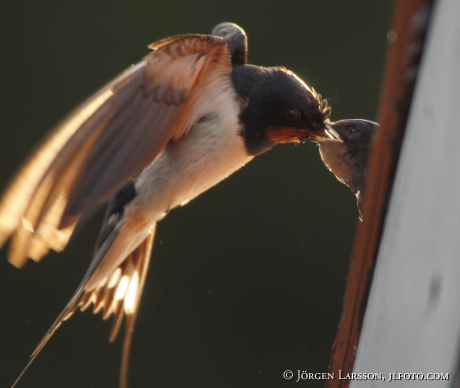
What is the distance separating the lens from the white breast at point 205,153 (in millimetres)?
1801

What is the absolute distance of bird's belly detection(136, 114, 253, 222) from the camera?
5.91ft

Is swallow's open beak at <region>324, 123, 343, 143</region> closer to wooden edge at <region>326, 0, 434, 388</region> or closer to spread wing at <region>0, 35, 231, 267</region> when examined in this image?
spread wing at <region>0, 35, 231, 267</region>

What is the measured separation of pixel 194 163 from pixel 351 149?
0.38 metres

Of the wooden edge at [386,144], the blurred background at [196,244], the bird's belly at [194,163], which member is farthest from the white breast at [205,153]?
the blurred background at [196,244]

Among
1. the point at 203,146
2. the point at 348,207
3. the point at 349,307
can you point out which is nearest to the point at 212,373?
the point at 348,207

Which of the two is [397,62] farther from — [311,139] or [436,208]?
[311,139]

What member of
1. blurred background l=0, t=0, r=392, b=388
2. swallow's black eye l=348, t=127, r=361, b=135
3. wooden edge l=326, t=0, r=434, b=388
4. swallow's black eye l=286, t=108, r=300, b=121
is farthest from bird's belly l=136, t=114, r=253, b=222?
blurred background l=0, t=0, r=392, b=388

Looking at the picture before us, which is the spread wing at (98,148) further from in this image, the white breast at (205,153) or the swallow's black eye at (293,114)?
the swallow's black eye at (293,114)

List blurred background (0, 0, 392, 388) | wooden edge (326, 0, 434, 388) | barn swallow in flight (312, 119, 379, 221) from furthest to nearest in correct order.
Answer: blurred background (0, 0, 392, 388) < barn swallow in flight (312, 119, 379, 221) < wooden edge (326, 0, 434, 388)

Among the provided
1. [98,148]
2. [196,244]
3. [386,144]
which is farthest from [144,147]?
[196,244]

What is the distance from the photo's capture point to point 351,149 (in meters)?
1.75

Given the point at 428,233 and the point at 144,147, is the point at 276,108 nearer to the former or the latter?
the point at 144,147

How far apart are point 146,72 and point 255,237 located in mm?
1704

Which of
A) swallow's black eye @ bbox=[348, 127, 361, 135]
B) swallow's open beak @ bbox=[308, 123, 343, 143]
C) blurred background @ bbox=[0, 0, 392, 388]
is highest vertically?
swallow's black eye @ bbox=[348, 127, 361, 135]
